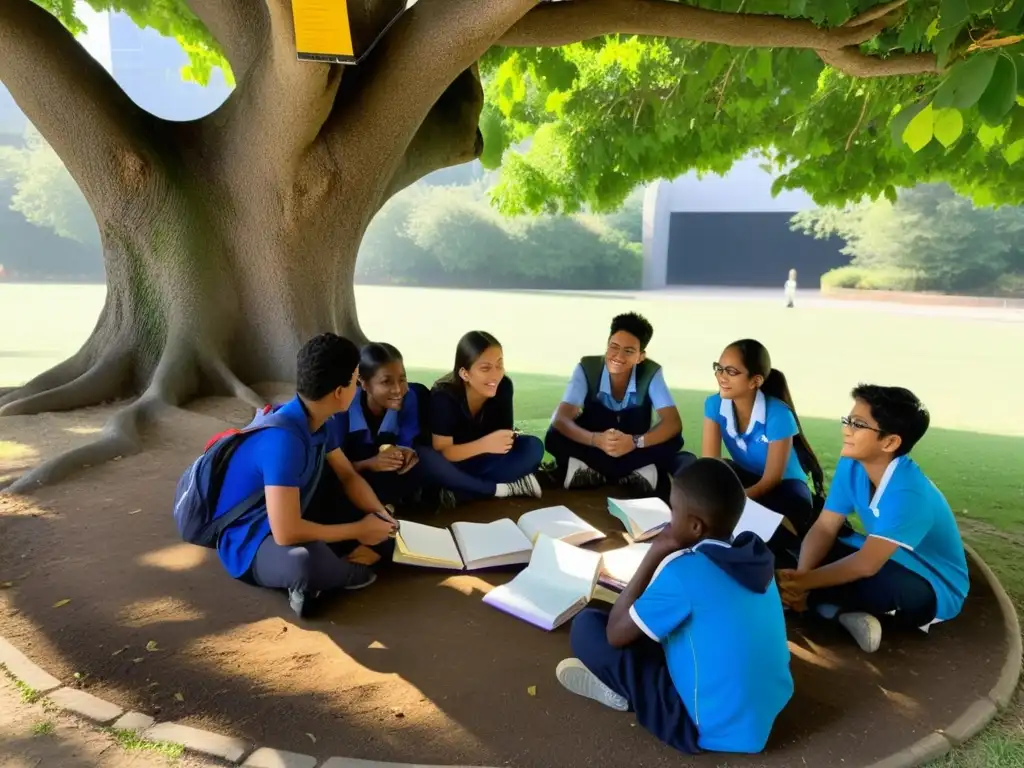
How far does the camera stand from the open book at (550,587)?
9.25ft

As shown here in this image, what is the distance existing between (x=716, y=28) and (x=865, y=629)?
3.48m

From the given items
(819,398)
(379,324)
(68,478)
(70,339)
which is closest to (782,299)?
(379,324)

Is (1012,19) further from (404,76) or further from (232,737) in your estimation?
(232,737)

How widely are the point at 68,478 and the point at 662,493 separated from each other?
3.46 metres

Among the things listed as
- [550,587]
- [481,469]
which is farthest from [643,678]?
[481,469]

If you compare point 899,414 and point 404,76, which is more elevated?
point 404,76

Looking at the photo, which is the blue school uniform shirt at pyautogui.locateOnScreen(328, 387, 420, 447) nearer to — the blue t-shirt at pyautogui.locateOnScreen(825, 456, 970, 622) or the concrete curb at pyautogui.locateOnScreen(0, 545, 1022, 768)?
the concrete curb at pyautogui.locateOnScreen(0, 545, 1022, 768)

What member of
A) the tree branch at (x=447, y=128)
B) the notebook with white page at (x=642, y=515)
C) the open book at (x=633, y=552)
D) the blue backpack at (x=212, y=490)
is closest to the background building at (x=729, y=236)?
the tree branch at (x=447, y=128)

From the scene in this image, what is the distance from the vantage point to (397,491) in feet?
12.8

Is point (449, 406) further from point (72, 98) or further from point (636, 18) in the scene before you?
point (72, 98)

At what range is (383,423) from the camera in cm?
387

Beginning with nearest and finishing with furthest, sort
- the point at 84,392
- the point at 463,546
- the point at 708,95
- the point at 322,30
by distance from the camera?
the point at 463,546 → the point at 322,30 → the point at 84,392 → the point at 708,95

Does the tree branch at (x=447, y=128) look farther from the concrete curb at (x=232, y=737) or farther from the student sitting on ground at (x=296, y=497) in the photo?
the concrete curb at (x=232, y=737)

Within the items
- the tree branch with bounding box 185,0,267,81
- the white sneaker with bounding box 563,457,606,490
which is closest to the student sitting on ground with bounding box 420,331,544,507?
the white sneaker with bounding box 563,457,606,490
